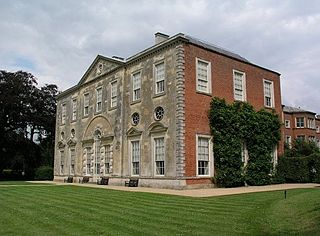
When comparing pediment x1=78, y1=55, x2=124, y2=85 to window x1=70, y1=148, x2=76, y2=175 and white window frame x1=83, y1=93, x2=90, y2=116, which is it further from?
window x1=70, y1=148, x2=76, y2=175

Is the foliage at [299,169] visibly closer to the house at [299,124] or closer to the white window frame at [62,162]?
the white window frame at [62,162]

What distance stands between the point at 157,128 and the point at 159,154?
165 centimetres

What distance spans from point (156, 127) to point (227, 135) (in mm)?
4524

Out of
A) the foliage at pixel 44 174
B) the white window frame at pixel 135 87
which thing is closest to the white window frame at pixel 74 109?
the foliage at pixel 44 174

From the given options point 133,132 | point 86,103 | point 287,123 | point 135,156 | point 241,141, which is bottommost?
point 135,156

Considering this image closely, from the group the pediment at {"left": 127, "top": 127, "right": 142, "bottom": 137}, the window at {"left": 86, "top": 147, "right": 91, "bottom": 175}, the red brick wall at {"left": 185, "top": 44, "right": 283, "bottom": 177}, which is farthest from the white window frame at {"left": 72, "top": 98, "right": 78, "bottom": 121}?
the red brick wall at {"left": 185, "top": 44, "right": 283, "bottom": 177}

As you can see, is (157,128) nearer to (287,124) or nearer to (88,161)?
(88,161)

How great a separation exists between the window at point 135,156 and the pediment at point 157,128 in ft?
6.21

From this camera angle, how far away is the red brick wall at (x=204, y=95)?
21219 millimetres

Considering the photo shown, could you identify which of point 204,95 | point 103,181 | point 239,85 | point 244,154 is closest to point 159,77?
point 204,95

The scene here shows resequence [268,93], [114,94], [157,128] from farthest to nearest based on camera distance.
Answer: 1. [114,94]
2. [268,93]
3. [157,128]

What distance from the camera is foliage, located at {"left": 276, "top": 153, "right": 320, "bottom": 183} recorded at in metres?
25.5

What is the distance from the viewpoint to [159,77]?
923 inches

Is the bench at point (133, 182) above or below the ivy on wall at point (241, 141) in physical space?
below
